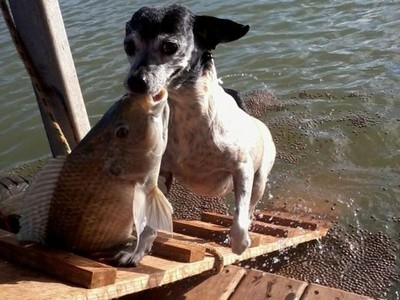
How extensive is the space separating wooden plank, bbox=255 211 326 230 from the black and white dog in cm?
120

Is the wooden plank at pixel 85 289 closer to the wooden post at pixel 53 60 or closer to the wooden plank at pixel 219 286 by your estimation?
the wooden plank at pixel 219 286

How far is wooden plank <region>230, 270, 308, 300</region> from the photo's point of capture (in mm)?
4047

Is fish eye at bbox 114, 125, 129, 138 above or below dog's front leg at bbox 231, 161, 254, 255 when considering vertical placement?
above

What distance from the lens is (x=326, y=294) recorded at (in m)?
4.00

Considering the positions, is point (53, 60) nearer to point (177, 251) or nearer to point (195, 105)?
point (195, 105)

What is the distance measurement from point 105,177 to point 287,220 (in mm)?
2970

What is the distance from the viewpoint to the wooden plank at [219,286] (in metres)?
4.09

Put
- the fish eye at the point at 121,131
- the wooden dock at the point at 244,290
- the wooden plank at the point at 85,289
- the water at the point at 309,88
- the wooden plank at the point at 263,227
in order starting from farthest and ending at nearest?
1. the water at the point at 309,88
2. the wooden plank at the point at 263,227
3. the wooden dock at the point at 244,290
4. the fish eye at the point at 121,131
5. the wooden plank at the point at 85,289

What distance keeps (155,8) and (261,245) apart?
2044mm

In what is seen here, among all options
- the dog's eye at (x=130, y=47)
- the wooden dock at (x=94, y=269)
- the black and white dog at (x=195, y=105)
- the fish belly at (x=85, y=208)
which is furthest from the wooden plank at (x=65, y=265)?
the dog's eye at (x=130, y=47)

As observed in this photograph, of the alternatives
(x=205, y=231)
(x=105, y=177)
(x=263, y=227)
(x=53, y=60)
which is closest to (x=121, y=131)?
(x=105, y=177)

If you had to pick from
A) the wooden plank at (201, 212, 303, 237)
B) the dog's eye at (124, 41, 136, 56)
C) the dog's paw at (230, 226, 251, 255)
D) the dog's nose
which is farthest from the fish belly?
the wooden plank at (201, 212, 303, 237)

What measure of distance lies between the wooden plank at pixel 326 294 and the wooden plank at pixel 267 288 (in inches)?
1.8

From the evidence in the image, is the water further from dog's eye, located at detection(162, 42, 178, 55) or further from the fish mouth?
the fish mouth
